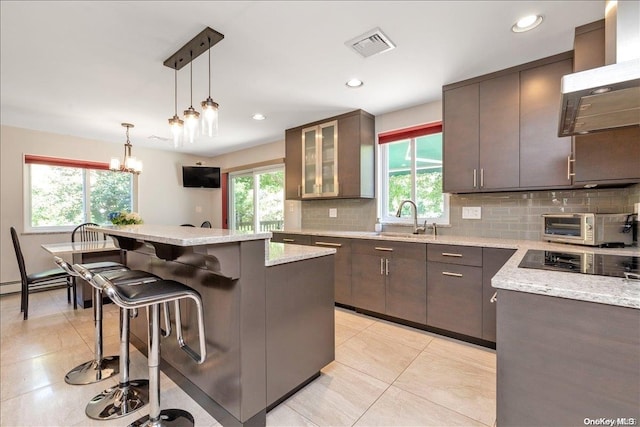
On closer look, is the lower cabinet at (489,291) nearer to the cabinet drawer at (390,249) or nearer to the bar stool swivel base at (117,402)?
the cabinet drawer at (390,249)

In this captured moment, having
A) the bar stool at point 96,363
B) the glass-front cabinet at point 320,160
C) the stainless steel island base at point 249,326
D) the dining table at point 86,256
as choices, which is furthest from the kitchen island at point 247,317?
the glass-front cabinet at point 320,160

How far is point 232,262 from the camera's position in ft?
4.37

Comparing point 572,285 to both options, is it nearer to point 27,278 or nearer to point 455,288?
point 455,288

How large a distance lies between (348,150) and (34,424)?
327cm

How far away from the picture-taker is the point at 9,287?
390 centimetres

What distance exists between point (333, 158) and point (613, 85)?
269 cm

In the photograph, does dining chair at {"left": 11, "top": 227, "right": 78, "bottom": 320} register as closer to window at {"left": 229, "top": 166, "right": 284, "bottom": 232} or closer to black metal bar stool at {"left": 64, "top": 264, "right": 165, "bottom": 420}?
black metal bar stool at {"left": 64, "top": 264, "right": 165, "bottom": 420}

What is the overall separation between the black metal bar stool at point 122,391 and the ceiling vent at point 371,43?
6.68ft

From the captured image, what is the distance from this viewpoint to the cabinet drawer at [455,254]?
230 cm

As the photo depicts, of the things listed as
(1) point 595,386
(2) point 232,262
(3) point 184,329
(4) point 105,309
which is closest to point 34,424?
(3) point 184,329

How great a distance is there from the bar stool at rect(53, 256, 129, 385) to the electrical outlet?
2.96 metres

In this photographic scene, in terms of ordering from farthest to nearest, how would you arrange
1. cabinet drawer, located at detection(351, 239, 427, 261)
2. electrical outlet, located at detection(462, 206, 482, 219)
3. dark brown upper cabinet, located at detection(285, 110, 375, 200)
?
1. dark brown upper cabinet, located at detection(285, 110, 375, 200)
2. electrical outlet, located at detection(462, 206, 482, 219)
3. cabinet drawer, located at detection(351, 239, 427, 261)

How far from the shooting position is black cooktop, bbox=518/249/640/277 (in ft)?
3.63

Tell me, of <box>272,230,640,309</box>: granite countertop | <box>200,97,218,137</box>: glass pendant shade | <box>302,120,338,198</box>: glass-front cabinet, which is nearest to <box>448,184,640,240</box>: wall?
<box>302,120,338,198</box>: glass-front cabinet
